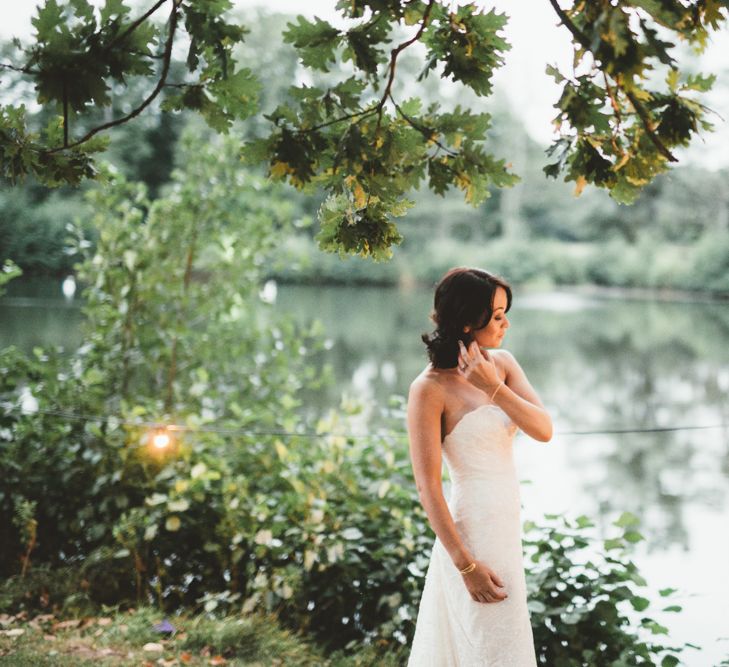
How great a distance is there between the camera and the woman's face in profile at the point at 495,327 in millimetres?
1854

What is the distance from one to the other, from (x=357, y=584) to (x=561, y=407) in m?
6.91

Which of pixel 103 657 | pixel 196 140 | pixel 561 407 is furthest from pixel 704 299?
pixel 103 657

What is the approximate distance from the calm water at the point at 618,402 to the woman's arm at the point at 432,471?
1.36 meters

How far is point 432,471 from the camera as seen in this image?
1.76 metres

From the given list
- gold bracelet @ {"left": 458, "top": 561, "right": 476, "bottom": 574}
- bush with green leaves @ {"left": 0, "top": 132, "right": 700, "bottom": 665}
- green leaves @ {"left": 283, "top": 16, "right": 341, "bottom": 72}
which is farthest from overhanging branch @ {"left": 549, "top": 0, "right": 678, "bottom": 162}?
bush with green leaves @ {"left": 0, "top": 132, "right": 700, "bottom": 665}

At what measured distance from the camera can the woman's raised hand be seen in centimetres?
177

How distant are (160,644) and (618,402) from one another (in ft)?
27.9

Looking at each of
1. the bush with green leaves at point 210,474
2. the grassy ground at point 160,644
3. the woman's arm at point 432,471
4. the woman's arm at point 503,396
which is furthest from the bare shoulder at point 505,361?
the grassy ground at point 160,644

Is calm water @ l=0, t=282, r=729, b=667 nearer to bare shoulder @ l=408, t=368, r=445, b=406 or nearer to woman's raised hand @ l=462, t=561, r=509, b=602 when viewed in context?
woman's raised hand @ l=462, t=561, r=509, b=602

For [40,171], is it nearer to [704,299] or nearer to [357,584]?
[357,584]

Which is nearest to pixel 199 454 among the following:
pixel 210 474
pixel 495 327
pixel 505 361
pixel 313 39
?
pixel 210 474

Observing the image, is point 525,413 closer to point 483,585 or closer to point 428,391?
point 428,391

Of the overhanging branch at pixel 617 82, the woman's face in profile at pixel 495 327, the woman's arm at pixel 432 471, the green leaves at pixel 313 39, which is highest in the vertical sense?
the green leaves at pixel 313 39

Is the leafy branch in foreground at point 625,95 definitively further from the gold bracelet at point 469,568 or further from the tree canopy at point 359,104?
the gold bracelet at point 469,568
